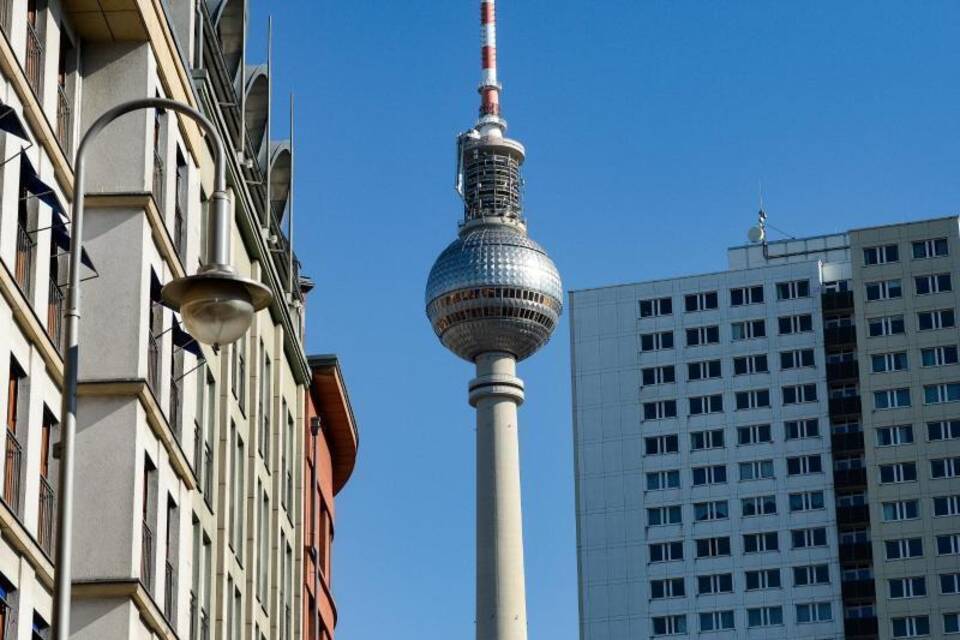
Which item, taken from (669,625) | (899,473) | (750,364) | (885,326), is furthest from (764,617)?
(885,326)

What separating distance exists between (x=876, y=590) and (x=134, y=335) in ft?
395

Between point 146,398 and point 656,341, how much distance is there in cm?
12856

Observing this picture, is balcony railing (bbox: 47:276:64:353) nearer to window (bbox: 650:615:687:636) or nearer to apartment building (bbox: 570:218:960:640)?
apartment building (bbox: 570:218:960:640)

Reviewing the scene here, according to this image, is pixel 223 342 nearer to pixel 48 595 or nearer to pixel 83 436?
pixel 48 595

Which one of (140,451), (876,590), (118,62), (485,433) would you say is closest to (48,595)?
(140,451)

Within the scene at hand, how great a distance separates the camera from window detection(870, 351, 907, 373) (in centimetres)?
15488

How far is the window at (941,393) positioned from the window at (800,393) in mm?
8444

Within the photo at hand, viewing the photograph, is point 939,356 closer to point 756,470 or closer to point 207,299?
point 756,470

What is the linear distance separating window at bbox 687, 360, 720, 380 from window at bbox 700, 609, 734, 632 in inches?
709

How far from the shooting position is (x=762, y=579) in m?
154

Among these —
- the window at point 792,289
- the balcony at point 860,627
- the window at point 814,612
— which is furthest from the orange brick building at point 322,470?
the window at point 792,289

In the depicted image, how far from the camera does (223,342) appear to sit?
20.8 metres

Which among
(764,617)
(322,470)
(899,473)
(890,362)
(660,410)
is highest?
(890,362)

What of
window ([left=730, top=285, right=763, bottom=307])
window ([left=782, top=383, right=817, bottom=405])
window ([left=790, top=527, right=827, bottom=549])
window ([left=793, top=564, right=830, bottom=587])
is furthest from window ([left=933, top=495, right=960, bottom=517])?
window ([left=730, top=285, right=763, bottom=307])
